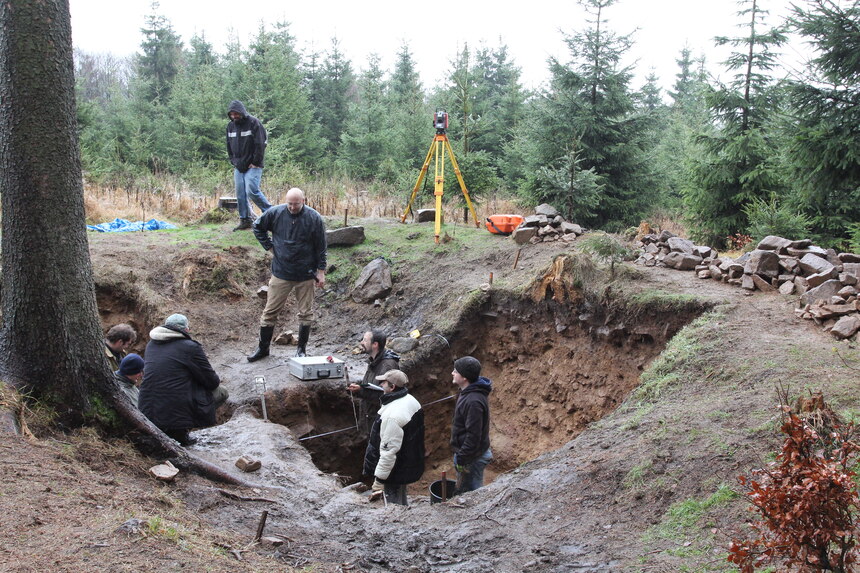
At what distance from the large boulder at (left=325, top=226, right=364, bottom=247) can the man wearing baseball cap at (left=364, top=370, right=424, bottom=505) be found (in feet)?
19.3

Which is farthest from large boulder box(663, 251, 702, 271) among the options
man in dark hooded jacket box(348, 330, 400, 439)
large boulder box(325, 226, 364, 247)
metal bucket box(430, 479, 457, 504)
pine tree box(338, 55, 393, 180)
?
pine tree box(338, 55, 393, 180)

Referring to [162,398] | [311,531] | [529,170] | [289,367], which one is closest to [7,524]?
[311,531]

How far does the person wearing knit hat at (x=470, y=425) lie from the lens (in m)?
5.57

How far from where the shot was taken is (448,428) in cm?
883

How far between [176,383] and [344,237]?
20.1 feet

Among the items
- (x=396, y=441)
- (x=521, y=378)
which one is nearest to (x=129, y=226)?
(x=521, y=378)

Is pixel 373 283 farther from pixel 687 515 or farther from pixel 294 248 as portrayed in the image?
pixel 687 515

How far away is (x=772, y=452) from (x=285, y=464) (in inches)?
165

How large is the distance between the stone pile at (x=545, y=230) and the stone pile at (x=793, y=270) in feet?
3.99

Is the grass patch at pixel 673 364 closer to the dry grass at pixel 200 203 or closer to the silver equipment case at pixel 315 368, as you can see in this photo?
the silver equipment case at pixel 315 368

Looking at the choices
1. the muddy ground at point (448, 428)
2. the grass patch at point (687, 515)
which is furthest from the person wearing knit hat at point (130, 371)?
the grass patch at point (687, 515)

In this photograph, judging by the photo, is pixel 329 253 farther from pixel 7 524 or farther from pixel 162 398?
pixel 7 524

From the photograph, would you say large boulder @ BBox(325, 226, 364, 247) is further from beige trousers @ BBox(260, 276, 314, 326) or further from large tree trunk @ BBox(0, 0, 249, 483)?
large tree trunk @ BBox(0, 0, 249, 483)

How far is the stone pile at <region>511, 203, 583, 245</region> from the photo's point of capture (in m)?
9.59
